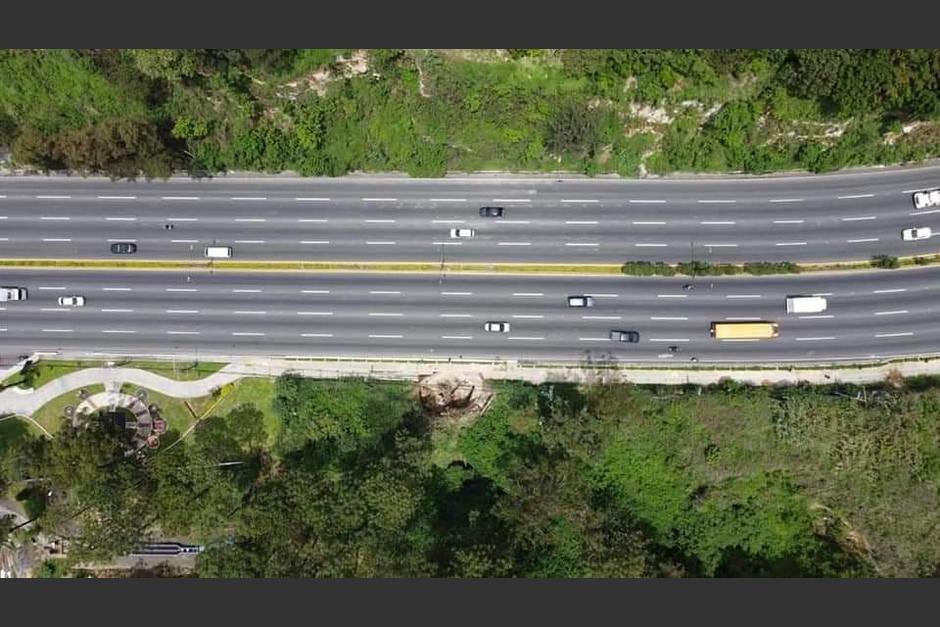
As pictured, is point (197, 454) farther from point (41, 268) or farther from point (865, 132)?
point (865, 132)

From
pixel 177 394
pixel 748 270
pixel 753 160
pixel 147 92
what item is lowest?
pixel 177 394

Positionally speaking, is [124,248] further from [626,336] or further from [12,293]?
[626,336]

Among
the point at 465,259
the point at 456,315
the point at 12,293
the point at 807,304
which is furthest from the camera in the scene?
the point at 12,293

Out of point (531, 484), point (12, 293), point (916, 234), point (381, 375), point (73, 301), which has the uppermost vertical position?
point (916, 234)

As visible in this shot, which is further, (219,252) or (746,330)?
(219,252)

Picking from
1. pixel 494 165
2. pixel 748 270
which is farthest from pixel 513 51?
pixel 748 270

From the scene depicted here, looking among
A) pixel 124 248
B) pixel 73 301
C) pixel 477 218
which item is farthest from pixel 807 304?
pixel 73 301

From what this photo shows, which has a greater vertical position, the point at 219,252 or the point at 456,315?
the point at 219,252

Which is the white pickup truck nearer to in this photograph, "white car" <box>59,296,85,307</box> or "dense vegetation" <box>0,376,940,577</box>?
"white car" <box>59,296,85,307</box>
